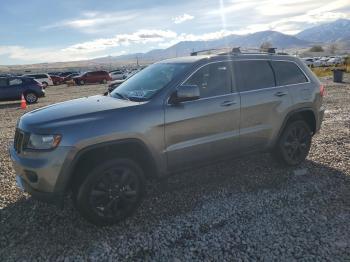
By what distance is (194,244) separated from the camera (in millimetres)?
3686

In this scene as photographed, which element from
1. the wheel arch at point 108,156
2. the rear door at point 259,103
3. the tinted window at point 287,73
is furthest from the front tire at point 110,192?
the tinted window at point 287,73

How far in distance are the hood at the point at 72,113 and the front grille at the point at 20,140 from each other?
0.10 meters

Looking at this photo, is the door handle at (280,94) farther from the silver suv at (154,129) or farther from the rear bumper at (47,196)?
the rear bumper at (47,196)

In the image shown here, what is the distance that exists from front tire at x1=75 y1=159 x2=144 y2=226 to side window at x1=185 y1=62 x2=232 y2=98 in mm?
1399

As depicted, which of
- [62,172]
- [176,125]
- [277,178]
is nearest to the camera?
[62,172]

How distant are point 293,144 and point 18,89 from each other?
58.7ft

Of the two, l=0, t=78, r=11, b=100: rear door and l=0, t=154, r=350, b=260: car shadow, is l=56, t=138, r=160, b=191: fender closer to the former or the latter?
l=0, t=154, r=350, b=260: car shadow

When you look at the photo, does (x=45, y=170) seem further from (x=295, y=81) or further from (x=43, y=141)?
(x=295, y=81)

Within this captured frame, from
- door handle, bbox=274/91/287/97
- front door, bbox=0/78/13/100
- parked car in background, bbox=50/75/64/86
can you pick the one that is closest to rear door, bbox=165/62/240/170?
door handle, bbox=274/91/287/97

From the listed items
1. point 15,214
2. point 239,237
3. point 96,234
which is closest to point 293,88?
point 239,237

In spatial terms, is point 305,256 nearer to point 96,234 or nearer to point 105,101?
point 96,234

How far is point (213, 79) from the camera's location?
479 cm

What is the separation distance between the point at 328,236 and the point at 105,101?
3.12 m

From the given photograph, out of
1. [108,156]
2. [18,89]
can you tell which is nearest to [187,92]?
[108,156]
